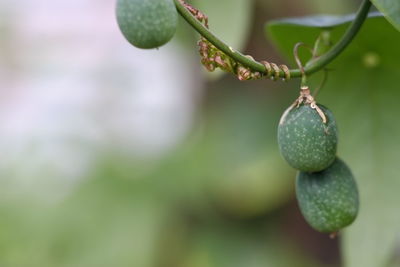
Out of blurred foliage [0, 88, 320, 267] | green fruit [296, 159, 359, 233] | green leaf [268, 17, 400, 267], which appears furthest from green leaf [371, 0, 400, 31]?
blurred foliage [0, 88, 320, 267]

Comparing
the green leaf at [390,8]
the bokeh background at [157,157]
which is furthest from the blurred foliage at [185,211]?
the green leaf at [390,8]

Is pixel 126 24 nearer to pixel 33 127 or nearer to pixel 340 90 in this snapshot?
pixel 340 90

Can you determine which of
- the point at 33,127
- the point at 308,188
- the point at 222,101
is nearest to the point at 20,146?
the point at 33,127

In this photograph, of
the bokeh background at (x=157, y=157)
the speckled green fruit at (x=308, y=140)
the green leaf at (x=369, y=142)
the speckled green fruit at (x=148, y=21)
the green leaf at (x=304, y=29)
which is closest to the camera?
the speckled green fruit at (x=148, y=21)

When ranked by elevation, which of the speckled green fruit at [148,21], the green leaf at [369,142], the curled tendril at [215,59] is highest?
the speckled green fruit at [148,21]

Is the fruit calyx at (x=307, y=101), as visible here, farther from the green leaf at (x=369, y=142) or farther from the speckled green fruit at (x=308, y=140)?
the green leaf at (x=369, y=142)

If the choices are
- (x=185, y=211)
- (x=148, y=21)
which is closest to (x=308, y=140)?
(x=148, y=21)

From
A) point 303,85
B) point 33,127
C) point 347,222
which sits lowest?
point 33,127
